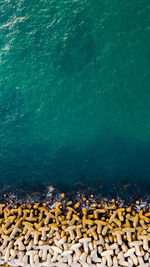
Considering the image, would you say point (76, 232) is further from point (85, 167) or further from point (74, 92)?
point (74, 92)

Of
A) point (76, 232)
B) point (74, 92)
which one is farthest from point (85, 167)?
point (74, 92)

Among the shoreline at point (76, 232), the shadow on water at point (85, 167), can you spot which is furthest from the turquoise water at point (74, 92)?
the shoreline at point (76, 232)

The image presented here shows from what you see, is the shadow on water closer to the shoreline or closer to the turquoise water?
the turquoise water

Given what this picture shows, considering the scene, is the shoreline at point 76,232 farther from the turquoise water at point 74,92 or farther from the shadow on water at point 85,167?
the turquoise water at point 74,92

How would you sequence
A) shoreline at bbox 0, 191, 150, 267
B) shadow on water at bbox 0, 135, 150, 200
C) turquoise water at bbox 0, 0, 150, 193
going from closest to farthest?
shoreline at bbox 0, 191, 150, 267, shadow on water at bbox 0, 135, 150, 200, turquoise water at bbox 0, 0, 150, 193

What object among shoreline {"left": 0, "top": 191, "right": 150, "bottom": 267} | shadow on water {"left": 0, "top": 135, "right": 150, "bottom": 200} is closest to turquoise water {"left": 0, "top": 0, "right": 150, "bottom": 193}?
shadow on water {"left": 0, "top": 135, "right": 150, "bottom": 200}
